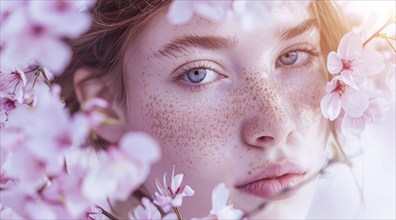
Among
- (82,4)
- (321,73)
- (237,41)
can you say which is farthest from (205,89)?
(82,4)

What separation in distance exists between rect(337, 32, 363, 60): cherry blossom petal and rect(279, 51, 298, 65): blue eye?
0.10 metres

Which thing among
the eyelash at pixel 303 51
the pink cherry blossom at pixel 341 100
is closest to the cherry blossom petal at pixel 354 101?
the pink cherry blossom at pixel 341 100

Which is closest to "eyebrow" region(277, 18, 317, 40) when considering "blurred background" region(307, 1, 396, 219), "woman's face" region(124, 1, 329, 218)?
"woman's face" region(124, 1, 329, 218)

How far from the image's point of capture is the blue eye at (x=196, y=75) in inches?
36.2

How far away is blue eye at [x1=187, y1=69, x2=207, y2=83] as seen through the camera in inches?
36.2

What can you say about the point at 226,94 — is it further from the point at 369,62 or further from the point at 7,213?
the point at 7,213

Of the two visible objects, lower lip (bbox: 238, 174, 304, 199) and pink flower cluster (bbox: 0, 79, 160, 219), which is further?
lower lip (bbox: 238, 174, 304, 199)

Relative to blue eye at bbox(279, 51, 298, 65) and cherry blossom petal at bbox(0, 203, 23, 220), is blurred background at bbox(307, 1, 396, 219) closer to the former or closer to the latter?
blue eye at bbox(279, 51, 298, 65)

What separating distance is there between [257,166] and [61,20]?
1.41ft

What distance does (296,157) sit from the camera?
914 mm

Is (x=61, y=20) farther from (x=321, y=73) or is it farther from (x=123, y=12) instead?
(x=321, y=73)

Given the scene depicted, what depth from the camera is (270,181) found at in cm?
91

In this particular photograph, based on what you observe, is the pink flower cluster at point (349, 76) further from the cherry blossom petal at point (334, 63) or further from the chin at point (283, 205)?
the chin at point (283, 205)

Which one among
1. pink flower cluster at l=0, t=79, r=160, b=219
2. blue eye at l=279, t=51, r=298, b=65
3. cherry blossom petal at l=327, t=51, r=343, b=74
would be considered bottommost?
pink flower cluster at l=0, t=79, r=160, b=219
